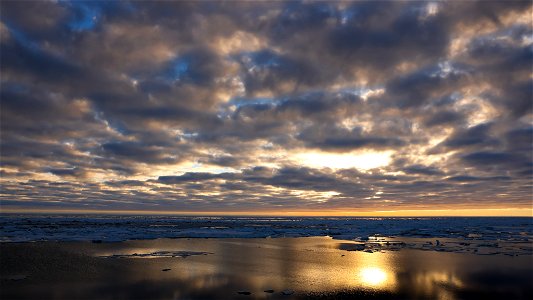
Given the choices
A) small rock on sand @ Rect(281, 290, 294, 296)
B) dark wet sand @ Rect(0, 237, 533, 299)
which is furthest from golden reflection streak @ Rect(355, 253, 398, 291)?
small rock on sand @ Rect(281, 290, 294, 296)

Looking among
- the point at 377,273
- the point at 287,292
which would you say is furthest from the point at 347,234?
the point at 287,292

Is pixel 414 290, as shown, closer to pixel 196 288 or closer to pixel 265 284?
pixel 265 284

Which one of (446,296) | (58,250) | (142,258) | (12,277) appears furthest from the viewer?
(58,250)

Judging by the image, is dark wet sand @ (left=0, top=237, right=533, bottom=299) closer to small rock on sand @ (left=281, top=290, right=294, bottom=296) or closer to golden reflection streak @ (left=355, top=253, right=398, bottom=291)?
golden reflection streak @ (left=355, top=253, right=398, bottom=291)

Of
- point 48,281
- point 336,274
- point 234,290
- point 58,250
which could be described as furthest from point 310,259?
point 58,250

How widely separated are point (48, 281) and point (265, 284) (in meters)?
8.05

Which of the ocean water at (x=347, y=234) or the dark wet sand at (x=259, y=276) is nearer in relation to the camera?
the dark wet sand at (x=259, y=276)

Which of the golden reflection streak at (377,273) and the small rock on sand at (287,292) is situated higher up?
the golden reflection streak at (377,273)

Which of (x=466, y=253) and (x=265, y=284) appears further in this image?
(x=466, y=253)

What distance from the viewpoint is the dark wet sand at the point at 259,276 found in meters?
12.3

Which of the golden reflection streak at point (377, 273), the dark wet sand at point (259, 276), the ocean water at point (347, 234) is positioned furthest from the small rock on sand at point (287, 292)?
the ocean water at point (347, 234)

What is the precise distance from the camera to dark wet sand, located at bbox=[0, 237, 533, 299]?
12.3 meters

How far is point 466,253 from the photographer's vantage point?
24531mm

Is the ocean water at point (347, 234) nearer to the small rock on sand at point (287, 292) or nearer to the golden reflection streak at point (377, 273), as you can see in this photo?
the golden reflection streak at point (377, 273)
